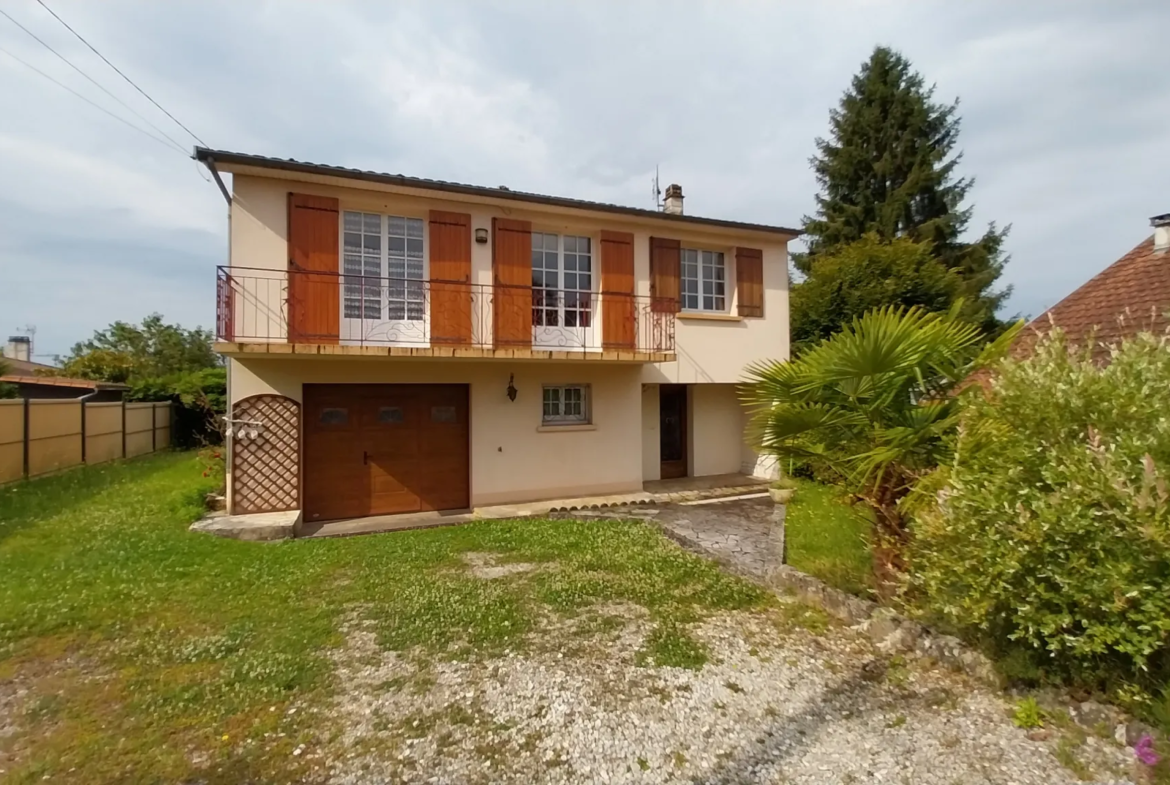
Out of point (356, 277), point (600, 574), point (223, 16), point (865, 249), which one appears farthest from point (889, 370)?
point (865, 249)

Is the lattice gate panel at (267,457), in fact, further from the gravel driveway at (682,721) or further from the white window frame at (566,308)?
the gravel driveway at (682,721)

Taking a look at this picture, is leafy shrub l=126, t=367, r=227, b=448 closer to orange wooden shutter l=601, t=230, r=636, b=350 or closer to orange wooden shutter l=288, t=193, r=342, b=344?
orange wooden shutter l=288, t=193, r=342, b=344

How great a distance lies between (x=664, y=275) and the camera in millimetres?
12523

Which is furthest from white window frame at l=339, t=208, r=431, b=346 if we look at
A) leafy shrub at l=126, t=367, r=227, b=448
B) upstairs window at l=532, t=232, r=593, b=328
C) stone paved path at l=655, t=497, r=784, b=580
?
leafy shrub at l=126, t=367, r=227, b=448

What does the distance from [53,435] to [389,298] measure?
A: 9094 mm

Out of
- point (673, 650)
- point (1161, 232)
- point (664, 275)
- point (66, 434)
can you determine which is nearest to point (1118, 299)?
point (1161, 232)

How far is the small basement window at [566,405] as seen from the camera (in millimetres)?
12125

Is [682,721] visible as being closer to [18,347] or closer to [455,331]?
[455,331]

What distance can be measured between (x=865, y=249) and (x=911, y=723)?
1443cm

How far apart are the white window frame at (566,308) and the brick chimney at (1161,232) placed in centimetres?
937

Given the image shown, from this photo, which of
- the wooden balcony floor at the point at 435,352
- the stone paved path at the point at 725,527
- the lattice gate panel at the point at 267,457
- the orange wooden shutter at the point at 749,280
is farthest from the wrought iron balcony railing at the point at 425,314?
the stone paved path at the point at 725,527

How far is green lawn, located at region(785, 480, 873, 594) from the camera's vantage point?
5867mm

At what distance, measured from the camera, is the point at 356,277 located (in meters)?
10.1

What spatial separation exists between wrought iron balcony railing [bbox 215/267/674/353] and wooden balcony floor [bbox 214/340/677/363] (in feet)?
1.27
